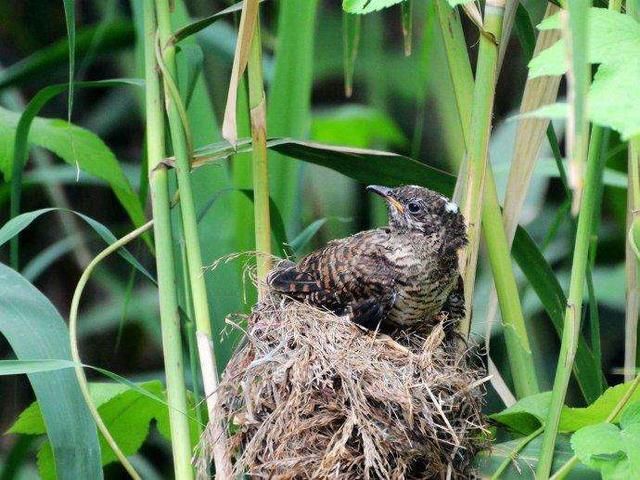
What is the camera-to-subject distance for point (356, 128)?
11.5 feet

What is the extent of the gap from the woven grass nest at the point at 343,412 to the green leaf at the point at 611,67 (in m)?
0.79

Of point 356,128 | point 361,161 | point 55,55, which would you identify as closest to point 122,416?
point 361,161

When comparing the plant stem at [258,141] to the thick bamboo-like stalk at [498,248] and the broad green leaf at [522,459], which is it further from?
the broad green leaf at [522,459]

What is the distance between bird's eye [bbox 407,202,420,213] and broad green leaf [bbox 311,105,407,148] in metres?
1.01

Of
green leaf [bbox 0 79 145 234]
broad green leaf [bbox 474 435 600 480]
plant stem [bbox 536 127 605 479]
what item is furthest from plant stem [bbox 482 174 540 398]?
green leaf [bbox 0 79 145 234]

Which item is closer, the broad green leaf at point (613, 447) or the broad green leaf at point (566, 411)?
the broad green leaf at point (613, 447)

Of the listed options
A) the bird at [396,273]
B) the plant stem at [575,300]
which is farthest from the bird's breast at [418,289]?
the plant stem at [575,300]

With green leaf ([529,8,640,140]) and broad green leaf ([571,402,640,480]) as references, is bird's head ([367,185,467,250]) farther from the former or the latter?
green leaf ([529,8,640,140])

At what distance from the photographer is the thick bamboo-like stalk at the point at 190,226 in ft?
5.41

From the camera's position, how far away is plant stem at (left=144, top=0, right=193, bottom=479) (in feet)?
5.09

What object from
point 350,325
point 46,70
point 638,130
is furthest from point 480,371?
point 46,70

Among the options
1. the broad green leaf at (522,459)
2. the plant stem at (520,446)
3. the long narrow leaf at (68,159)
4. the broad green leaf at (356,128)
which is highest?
the long narrow leaf at (68,159)

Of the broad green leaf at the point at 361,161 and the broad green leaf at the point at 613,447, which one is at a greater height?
the broad green leaf at the point at 361,161

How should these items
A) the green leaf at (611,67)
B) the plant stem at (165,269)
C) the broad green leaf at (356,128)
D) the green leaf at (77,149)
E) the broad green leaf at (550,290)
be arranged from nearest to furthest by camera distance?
the green leaf at (611,67) → the plant stem at (165,269) → the broad green leaf at (550,290) → the green leaf at (77,149) → the broad green leaf at (356,128)
